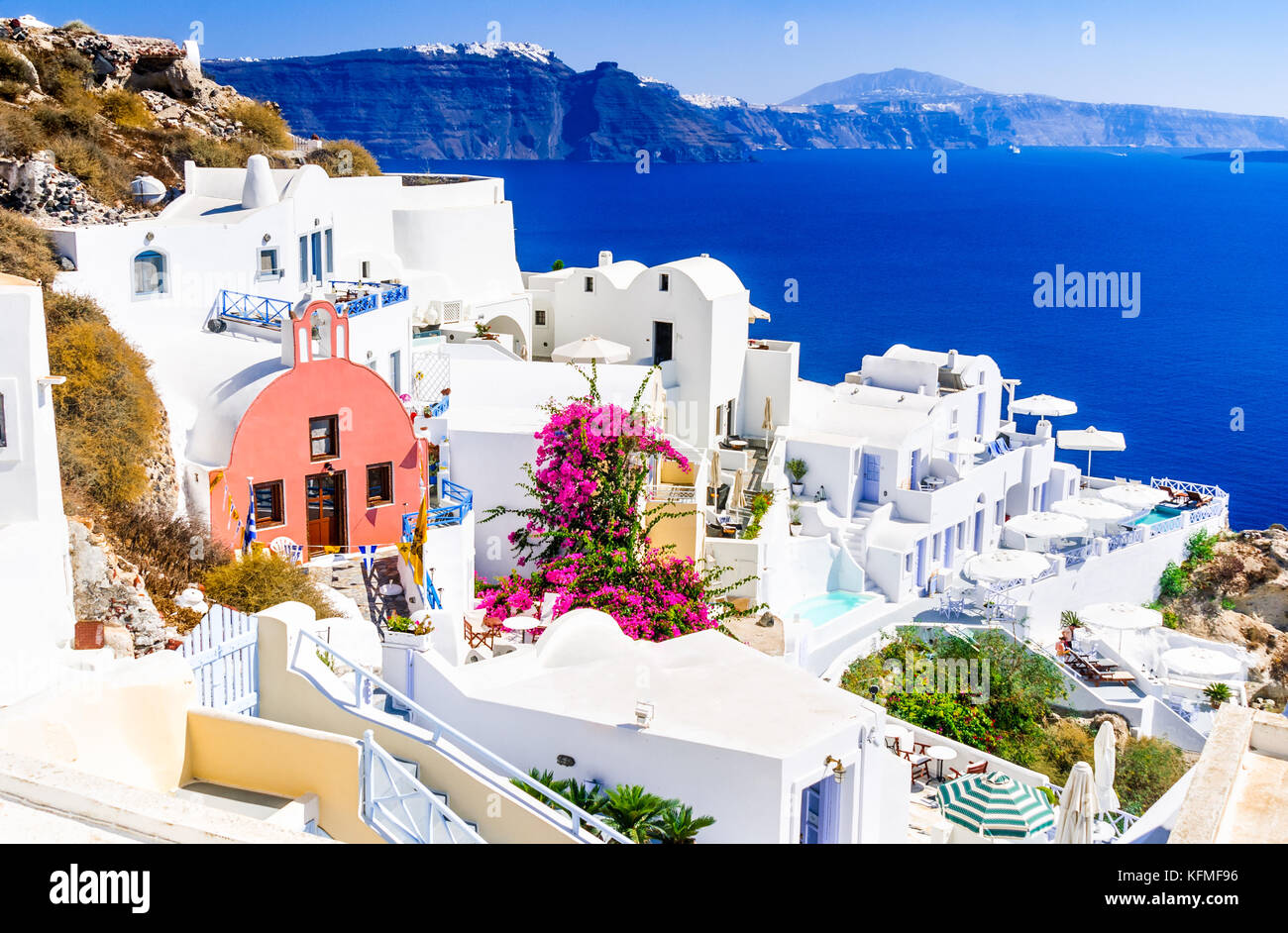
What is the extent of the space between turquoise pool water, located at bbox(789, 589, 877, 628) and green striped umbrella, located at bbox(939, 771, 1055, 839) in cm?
1236

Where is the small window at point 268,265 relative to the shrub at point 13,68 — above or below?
below

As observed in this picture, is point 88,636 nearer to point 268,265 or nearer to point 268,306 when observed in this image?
point 268,306

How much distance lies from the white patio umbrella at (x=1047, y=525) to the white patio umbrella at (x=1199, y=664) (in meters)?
5.45

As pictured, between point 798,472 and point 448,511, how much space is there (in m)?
15.3

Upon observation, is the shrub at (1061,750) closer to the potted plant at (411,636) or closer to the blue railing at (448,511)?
the blue railing at (448,511)

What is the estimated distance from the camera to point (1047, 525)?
3738 centimetres

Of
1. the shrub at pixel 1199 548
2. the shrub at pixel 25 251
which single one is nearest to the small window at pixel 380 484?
the shrub at pixel 25 251

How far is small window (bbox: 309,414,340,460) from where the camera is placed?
811 inches

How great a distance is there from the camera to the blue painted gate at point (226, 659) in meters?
9.85

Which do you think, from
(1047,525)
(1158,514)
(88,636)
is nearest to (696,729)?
(88,636)

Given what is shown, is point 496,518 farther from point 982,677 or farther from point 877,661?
point 982,677

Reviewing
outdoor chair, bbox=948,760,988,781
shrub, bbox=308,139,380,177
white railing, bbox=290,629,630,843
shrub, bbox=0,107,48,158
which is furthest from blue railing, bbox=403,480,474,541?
shrub, bbox=308,139,380,177
